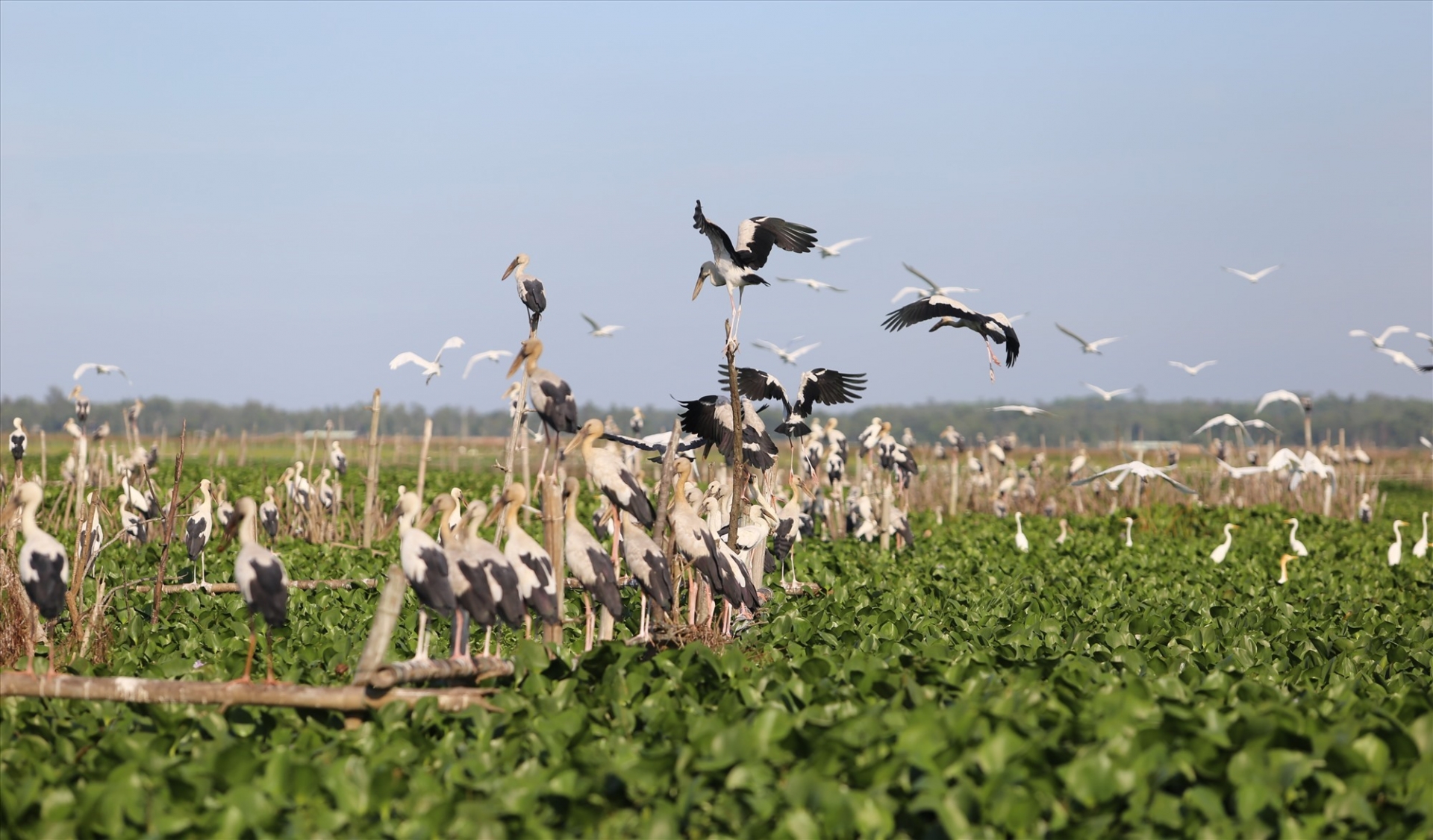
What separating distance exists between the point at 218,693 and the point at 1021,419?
14871 cm

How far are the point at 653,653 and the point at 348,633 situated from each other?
87.9 inches

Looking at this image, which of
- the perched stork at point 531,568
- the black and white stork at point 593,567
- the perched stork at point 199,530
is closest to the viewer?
the perched stork at point 531,568

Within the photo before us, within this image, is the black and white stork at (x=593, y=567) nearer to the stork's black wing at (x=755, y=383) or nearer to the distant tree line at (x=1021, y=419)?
the stork's black wing at (x=755, y=383)

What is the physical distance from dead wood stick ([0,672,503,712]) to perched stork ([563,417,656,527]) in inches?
57.8

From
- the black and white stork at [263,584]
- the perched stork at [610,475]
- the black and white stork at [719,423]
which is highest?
the black and white stork at [719,423]

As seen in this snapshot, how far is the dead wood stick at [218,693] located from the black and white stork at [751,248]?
327cm

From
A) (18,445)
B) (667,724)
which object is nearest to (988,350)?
(667,724)

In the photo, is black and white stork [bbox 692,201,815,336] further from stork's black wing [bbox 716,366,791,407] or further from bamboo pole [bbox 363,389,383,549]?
bamboo pole [bbox 363,389,383,549]

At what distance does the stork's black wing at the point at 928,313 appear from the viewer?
8.65 m

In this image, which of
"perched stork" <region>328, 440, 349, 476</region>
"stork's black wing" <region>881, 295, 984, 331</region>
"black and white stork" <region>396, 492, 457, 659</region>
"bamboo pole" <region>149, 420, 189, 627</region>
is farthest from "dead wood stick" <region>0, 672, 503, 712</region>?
"perched stork" <region>328, 440, 349, 476</region>

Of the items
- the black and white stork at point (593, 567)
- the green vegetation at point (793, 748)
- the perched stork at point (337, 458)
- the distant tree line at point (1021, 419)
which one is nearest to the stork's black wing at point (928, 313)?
the green vegetation at point (793, 748)

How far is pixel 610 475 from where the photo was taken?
6594mm

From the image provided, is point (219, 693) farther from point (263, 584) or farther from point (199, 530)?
point (199, 530)

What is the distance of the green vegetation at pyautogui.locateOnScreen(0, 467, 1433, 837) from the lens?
4.31 meters
